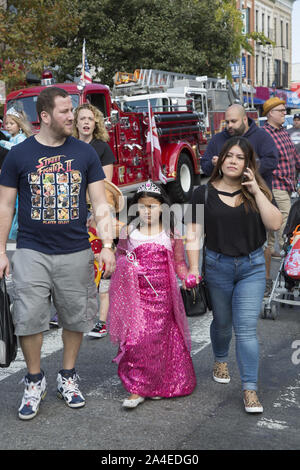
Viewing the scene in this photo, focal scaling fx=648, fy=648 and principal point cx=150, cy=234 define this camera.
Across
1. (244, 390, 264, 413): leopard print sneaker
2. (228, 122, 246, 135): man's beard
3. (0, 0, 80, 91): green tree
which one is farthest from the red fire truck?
(244, 390, 264, 413): leopard print sneaker

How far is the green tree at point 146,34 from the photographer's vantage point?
2491cm

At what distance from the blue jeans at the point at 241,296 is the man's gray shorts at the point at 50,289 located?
2.56ft

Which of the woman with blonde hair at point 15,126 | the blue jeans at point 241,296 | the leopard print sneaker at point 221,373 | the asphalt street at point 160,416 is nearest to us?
the asphalt street at point 160,416

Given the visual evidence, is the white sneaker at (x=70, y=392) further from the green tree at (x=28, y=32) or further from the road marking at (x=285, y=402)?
the green tree at (x=28, y=32)

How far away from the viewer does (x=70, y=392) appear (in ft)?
13.3

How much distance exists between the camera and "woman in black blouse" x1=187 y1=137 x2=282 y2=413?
393cm

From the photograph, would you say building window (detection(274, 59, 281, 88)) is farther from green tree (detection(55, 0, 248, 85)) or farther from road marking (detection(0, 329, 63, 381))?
road marking (detection(0, 329, 63, 381))

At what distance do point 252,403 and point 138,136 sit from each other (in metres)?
9.66

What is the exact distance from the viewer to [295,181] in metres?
8.07

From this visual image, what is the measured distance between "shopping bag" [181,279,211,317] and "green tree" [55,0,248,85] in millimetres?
21062

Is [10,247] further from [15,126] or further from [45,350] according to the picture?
[45,350]

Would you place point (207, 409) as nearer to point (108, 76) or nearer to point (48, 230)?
point (48, 230)

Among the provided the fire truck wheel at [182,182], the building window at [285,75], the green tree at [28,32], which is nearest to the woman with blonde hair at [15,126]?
the fire truck wheel at [182,182]

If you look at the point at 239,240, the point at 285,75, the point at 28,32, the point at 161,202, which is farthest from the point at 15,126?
the point at 285,75
